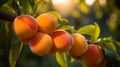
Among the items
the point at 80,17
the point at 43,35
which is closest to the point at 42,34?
the point at 43,35

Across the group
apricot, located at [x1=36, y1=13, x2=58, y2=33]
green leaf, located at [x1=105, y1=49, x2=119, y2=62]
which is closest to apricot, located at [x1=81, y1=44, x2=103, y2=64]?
green leaf, located at [x1=105, y1=49, x2=119, y2=62]

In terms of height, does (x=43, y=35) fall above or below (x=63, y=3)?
above

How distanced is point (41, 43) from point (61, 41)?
4 centimetres

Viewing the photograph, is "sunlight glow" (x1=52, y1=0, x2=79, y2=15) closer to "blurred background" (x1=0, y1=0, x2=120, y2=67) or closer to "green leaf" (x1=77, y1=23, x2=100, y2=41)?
"blurred background" (x1=0, y1=0, x2=120, y2=67)

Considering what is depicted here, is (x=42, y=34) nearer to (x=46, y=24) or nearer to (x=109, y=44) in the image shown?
(x=46, y=24)

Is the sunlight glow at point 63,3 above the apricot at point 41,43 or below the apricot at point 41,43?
below

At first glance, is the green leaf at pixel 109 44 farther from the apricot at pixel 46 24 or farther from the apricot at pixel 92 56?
the apricot at pixel 46 24

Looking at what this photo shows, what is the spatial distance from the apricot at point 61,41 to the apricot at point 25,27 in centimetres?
5

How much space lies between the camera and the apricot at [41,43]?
70cm

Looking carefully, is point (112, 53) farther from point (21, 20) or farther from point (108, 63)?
point (21, 20)

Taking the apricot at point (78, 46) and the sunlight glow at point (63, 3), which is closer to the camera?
the apricot at point (78, 46)

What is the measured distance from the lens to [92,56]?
0.80 m

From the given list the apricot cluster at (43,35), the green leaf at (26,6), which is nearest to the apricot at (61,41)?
the apricot cluster at (43,35)

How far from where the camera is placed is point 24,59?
3.63m
